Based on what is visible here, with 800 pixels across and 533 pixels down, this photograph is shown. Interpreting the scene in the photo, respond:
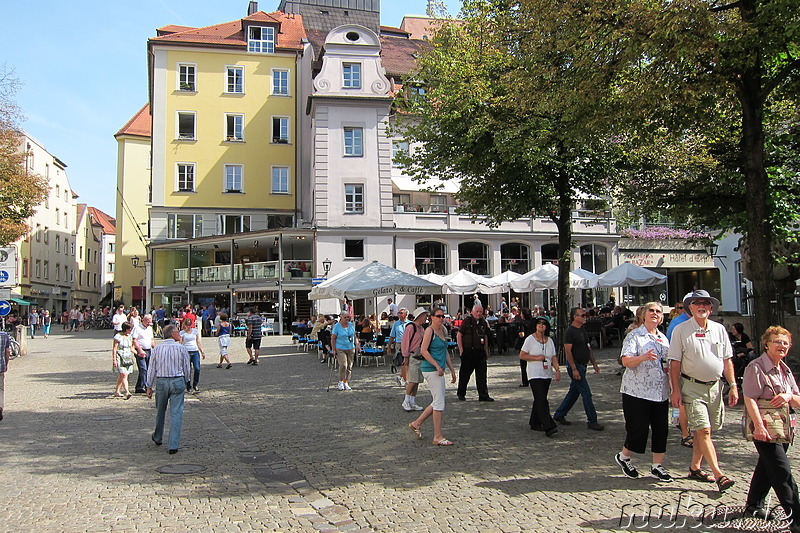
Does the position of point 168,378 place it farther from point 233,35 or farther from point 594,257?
point 233,35

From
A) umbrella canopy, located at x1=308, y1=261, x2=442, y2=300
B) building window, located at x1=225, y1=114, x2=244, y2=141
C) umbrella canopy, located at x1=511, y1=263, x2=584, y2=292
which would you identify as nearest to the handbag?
umbrella canopy, located at x1=308, y1=261, x2=442, y2=300

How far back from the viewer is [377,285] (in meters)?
18.6

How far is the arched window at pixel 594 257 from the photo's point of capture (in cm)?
3972

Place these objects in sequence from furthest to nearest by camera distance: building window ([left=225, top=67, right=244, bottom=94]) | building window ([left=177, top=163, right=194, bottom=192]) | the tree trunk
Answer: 1. building window ([left=225, top=67, right=244, bottom=94])
2. building window ([left=177, top=163, right=194, bottom=192])
3. the tree trunk

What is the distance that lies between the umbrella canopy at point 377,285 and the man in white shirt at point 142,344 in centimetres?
609

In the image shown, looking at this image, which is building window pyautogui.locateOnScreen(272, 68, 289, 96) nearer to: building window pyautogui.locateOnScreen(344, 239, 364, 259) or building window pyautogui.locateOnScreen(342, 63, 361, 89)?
building window pyautogui.locateOnScreen(342, 63, 361, 89)

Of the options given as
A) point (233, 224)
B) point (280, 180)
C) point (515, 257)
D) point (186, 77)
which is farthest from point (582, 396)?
point (186, 77)

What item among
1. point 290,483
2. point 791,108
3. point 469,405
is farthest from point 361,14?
point 290,483

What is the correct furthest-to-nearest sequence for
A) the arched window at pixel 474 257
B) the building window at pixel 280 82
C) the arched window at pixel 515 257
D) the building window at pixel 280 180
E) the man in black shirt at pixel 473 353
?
the building window at pixel 280 82
the building window at pixel 280 180
the arched window at pixel 515 257
the arched window at pixel 474 257
the man in black shirt at pixel 473 353

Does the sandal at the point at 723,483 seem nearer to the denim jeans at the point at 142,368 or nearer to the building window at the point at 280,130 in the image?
the denim jeans at the point at 142,368

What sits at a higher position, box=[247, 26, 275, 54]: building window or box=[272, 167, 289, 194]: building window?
box=[247, 26, 275, 54]: building window

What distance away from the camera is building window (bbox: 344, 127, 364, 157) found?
1421 inches

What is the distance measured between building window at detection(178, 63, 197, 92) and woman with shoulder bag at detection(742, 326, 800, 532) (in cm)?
3998

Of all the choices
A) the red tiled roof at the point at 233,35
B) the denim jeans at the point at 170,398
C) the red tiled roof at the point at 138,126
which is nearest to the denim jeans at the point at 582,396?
the denim jeans at the point at 170,398
